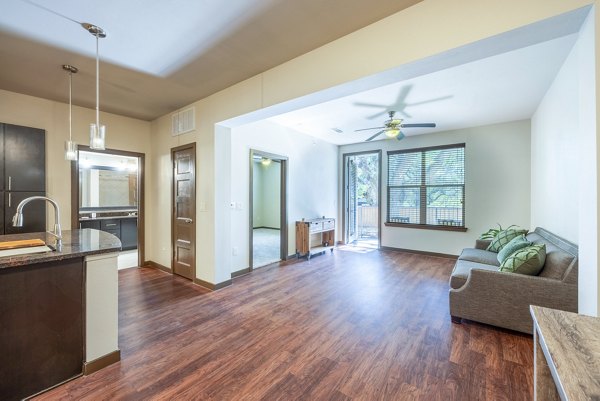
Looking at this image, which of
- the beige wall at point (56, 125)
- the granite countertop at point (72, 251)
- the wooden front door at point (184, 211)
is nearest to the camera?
the granite countertop at point (72, 251)

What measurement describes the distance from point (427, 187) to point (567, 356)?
5386 millimetres

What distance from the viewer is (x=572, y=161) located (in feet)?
8.39

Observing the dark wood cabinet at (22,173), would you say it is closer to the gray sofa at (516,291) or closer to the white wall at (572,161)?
the gray sofa at (516,291)

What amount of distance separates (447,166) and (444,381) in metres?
4.78

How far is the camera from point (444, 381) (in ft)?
6.07

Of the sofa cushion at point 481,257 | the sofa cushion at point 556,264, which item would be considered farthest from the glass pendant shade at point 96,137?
the sofa cushion at point 481,257

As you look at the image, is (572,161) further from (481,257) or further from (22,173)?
(22,173)

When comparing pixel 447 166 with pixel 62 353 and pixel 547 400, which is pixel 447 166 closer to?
pixel 547 400

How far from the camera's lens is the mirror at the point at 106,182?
5.80 m

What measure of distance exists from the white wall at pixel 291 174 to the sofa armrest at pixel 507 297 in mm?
3174

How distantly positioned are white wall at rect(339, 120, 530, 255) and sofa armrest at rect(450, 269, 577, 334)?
3.20m

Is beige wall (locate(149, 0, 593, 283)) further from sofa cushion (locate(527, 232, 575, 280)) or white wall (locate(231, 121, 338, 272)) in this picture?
sofa cushion (locate(527, 232, 575, 280))

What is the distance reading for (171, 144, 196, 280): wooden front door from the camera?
13.2ft

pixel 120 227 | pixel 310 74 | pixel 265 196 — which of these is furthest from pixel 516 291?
pixel 265 196
